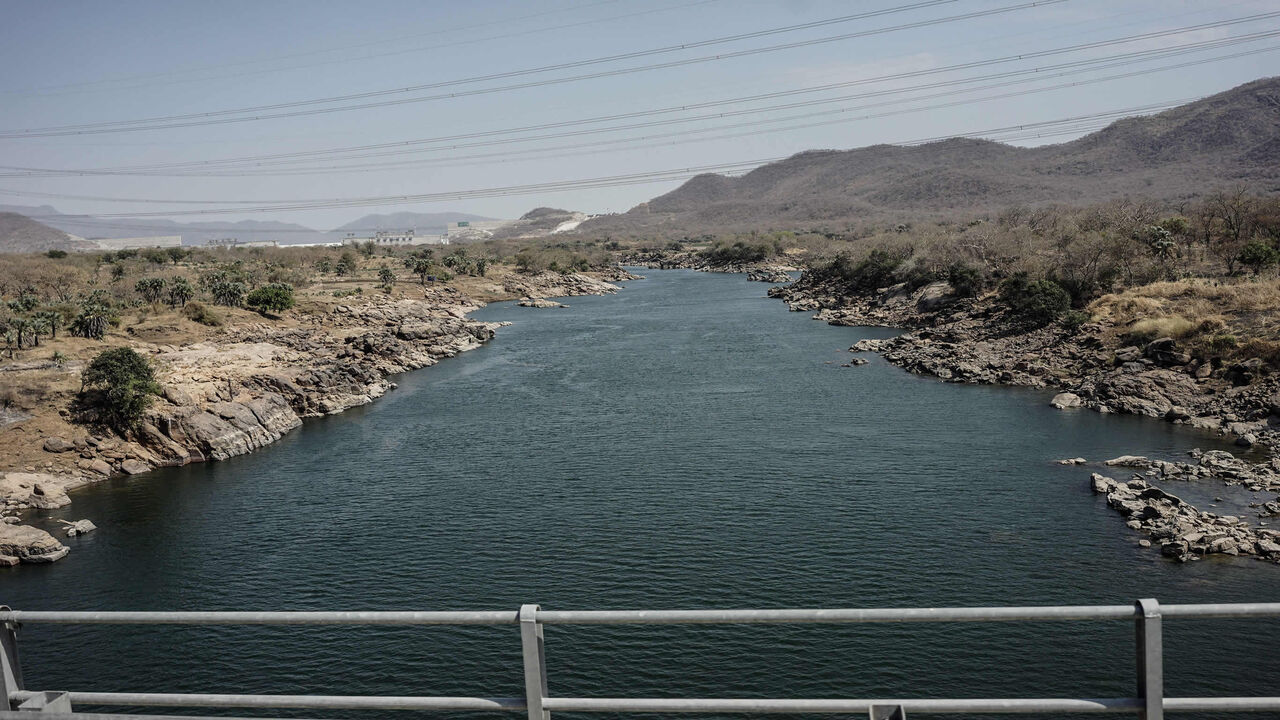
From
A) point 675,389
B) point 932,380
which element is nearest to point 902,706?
point 675,389

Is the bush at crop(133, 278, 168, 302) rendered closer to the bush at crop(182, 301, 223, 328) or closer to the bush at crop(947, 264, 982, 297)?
the bush at crop(182, 301, 223, 328)

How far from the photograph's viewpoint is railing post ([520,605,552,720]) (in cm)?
487

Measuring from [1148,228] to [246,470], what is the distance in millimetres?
66903

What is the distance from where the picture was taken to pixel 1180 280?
58.8 meters

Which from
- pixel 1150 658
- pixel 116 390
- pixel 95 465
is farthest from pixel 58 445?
pixel 1150 658

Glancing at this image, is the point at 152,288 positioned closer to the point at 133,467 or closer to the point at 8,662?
the point at 133,467

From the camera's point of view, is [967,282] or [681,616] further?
[967,282]

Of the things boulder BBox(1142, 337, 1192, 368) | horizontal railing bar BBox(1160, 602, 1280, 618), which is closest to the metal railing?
horizontal railing bar BBox(1160, 602, 1280, 618)

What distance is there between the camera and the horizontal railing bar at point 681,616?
185 inches

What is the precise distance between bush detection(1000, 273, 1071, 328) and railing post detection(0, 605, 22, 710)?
216 ft

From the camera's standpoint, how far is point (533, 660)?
493 cm

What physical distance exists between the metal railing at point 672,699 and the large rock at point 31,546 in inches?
1199

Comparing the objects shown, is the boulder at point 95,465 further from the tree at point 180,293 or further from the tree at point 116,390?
the tree at point 180,293

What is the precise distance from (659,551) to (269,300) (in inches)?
2166
